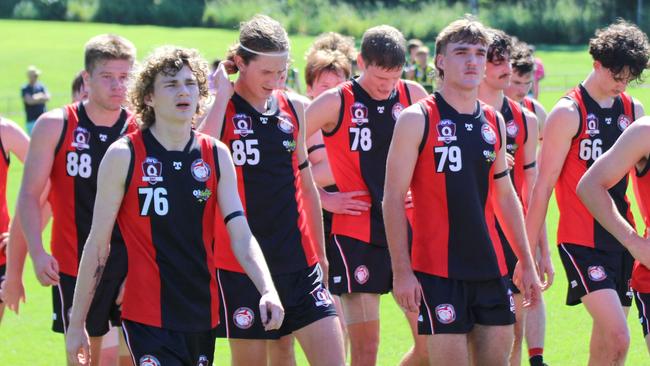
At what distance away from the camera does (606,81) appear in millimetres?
7223

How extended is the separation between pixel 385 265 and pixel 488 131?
5.59ft

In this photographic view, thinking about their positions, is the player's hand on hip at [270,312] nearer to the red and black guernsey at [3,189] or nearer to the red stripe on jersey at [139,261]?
the red stripe on jersey at [139,261]

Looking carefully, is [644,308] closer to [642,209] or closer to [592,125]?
[642,209]

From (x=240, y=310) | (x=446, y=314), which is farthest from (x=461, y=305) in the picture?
(x=240, y=310)

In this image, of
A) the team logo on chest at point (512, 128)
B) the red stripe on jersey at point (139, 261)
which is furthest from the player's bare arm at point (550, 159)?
the red stripe on jersey at point (139, 261)

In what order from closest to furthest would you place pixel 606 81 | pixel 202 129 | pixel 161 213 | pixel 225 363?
pixel 161 213 < pixel 202 129 < pixel 606 81 < pixel 225 363

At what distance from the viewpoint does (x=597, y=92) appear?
24.0 feet

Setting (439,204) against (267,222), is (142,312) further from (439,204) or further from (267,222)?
(439,204)

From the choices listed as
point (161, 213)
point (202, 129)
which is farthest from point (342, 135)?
Answer: point (161, 213)

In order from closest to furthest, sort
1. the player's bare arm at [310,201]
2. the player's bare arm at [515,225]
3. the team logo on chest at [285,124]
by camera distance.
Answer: the player's bare arm at [515,225] → the team logo on chest at [285,124] → the player's bare arm at [310,201]

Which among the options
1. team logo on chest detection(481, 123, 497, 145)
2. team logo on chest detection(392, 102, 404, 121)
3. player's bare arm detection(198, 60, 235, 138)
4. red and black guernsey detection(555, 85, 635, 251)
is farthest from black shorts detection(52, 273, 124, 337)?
red and black guernsey detection(555, 85, 635, 251)

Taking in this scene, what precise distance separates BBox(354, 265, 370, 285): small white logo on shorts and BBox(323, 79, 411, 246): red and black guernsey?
19 cm

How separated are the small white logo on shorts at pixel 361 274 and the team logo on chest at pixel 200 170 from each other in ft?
7.37

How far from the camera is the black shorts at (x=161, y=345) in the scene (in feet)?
17.6
